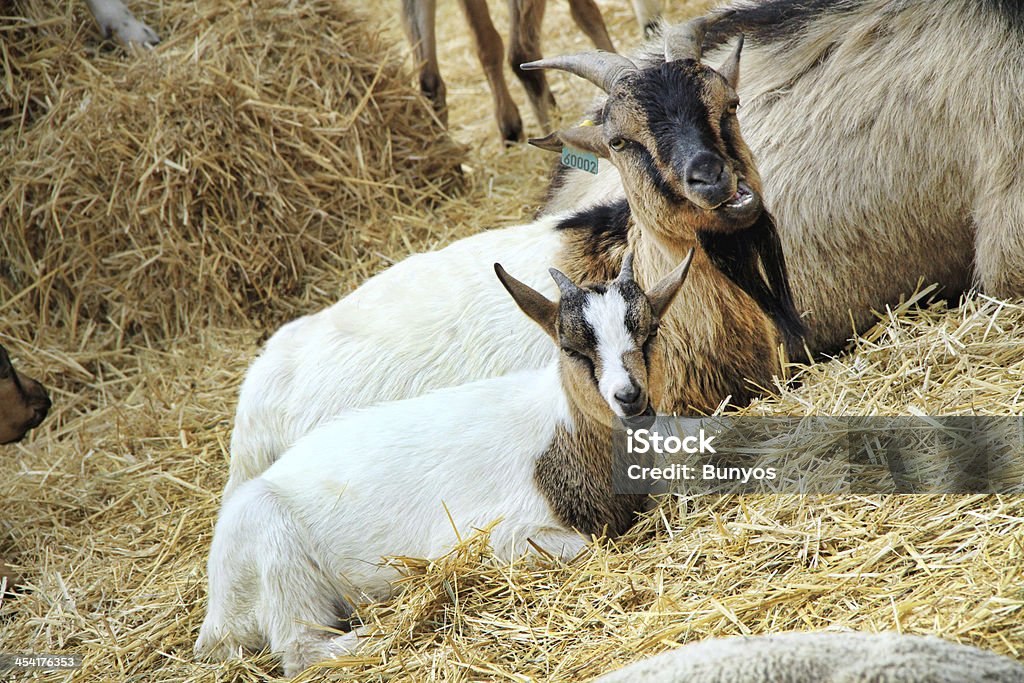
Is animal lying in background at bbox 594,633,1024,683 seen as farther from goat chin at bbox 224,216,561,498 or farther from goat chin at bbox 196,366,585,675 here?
goat chin at bbox 224,216,561,498

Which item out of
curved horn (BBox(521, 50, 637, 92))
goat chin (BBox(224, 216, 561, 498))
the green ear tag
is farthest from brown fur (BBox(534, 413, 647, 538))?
curved horn (BBox(521, 50, 637, 92))

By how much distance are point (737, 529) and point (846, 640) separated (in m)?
0.74

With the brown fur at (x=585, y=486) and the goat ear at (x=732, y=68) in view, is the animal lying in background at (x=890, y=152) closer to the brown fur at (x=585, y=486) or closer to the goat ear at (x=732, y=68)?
the goat ear at (x=732, y=68)

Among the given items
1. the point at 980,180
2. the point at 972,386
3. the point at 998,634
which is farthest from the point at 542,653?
the point at 980,180

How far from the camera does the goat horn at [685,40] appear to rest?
315cm

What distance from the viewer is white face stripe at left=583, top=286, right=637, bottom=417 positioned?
2.64m

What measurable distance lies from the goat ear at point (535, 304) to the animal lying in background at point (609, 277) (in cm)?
31

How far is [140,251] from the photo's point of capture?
5.18 m

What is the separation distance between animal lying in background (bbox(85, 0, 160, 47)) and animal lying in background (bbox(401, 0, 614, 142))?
57.0 inches

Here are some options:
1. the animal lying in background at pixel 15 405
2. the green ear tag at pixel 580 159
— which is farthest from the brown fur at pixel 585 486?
the animal lying in background at pixel 15 405

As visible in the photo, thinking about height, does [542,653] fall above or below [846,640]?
below

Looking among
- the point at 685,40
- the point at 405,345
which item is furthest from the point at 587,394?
the point at 685,40

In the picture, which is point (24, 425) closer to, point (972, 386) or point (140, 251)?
point (140, 251)

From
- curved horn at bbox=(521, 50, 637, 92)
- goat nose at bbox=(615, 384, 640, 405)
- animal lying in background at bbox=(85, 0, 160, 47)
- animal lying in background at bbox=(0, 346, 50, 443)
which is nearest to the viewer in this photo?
goat nose at bbox=(615, 384, 640, 405)
